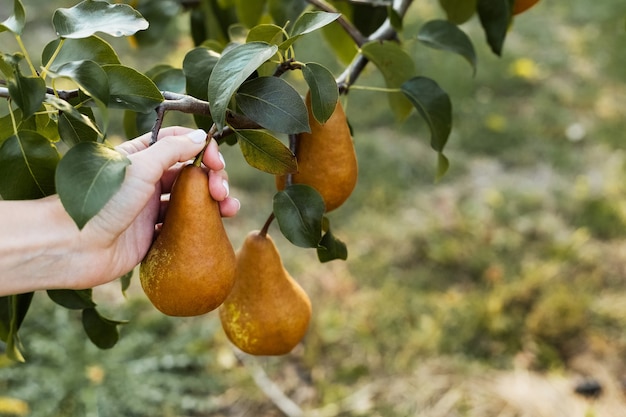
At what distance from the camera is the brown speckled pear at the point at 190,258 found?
616mm

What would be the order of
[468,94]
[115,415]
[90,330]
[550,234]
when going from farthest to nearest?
[468,94] < [550,234] < [115,415] < [90,330]

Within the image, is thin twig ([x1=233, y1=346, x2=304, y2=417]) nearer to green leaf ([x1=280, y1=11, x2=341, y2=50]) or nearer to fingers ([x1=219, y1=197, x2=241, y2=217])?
fingers ([x1=219, y1=197, x2=241, y2=217])

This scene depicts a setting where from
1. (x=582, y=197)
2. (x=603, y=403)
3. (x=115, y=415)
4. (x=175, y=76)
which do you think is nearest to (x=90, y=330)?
(x=175, y=76)

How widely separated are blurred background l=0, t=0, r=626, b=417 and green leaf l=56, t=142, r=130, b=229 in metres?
0.80

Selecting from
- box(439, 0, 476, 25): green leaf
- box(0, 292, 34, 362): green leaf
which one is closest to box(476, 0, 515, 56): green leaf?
box(439, 0, 476, 25): green leaf

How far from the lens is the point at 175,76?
2.67ft

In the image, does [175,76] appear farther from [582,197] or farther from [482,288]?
[582,197]

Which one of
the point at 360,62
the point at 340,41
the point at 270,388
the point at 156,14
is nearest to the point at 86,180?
the point at 360,62

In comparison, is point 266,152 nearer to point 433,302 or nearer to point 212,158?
point 212,158

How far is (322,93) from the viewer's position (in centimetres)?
62

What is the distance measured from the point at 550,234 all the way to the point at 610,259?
176mm

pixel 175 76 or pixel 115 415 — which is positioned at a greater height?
pixel 175 76

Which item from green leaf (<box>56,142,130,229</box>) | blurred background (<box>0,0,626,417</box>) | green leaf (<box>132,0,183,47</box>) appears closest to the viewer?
green leaf (<box>56,142,130,229</box>)

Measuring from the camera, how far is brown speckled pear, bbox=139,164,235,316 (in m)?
0.62
